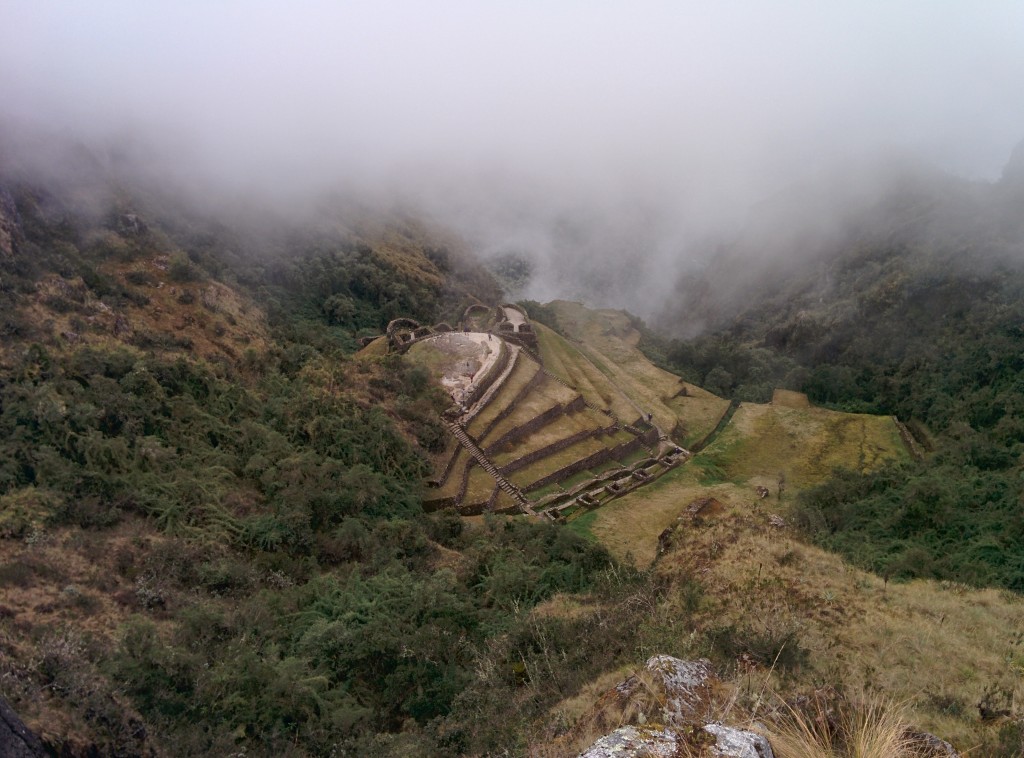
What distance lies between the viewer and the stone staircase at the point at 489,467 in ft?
86.0

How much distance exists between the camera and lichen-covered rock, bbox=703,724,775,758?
4.48 meters

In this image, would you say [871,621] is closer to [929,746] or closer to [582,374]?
[929,746]

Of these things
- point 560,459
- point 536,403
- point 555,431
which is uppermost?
point 536,403

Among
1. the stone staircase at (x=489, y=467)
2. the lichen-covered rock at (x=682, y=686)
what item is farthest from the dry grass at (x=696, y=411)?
the lichen-covered rock at (x=682, y=686)

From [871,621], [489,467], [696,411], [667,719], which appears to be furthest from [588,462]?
[667,719]

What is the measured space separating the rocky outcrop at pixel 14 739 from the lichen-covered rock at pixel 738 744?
707cm

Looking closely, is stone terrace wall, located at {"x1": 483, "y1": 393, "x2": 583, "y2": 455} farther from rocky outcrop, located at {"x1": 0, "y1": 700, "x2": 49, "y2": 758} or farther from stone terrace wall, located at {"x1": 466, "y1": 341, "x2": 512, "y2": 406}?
rocky outcrop, located at {"x1": 0, "y1": 700, "x2": 49, "y2": 758}

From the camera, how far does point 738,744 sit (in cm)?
456

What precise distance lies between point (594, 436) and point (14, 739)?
87.2ft

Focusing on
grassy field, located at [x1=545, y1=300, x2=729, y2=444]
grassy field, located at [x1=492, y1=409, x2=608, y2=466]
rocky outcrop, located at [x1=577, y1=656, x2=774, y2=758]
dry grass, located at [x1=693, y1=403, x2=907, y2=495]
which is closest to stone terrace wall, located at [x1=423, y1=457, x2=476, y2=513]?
grassy field, located at [x1=492, y1=409, x2=608, y2=466]

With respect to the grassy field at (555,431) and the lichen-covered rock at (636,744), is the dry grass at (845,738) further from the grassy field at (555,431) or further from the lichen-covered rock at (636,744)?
the grassy field at (555,431)

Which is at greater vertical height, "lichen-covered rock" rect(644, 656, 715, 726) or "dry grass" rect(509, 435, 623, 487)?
"dry grass" rect(509, 435, 623, 487)

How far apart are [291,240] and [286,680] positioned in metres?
38.4

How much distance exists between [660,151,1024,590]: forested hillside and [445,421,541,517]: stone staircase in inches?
417
